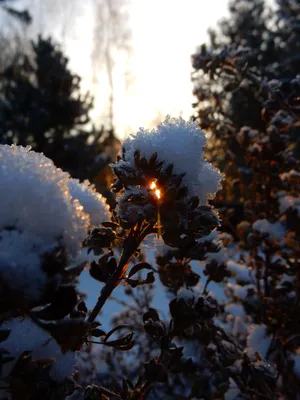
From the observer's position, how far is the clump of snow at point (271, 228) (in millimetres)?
2184

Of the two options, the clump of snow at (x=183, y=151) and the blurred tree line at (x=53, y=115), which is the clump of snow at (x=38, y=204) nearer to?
the clump of snow at (x=183, y=151)

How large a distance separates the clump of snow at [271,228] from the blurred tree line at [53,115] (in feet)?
34.3

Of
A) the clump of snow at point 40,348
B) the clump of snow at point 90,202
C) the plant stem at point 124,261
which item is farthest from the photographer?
the clump of snow at point 90,202

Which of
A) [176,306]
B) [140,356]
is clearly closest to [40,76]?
[140,356]

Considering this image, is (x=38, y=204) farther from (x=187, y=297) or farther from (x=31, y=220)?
(x=187, y=297)

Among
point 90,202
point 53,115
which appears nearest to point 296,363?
point 90,202

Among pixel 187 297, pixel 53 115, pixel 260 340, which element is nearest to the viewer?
pixel 187 297

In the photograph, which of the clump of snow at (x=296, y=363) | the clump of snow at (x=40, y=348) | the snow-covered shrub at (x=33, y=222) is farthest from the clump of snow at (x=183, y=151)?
the clump of snow at (x=296, y=363)

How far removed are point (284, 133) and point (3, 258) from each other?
2.03 meters

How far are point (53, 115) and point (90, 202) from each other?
1294 cm

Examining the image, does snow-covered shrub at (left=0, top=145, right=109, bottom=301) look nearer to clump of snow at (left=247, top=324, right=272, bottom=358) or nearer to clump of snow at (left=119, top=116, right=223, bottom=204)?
clump of snow at (left=119, top=116, right=223, bottom=204)

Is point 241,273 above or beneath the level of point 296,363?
above

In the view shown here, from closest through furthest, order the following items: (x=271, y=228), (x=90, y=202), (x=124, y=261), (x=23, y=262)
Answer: (x=23, y=262), (x=124, y=261), (x=90, y=202), (x=271, y=228)

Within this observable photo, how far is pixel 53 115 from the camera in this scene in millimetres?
13219
